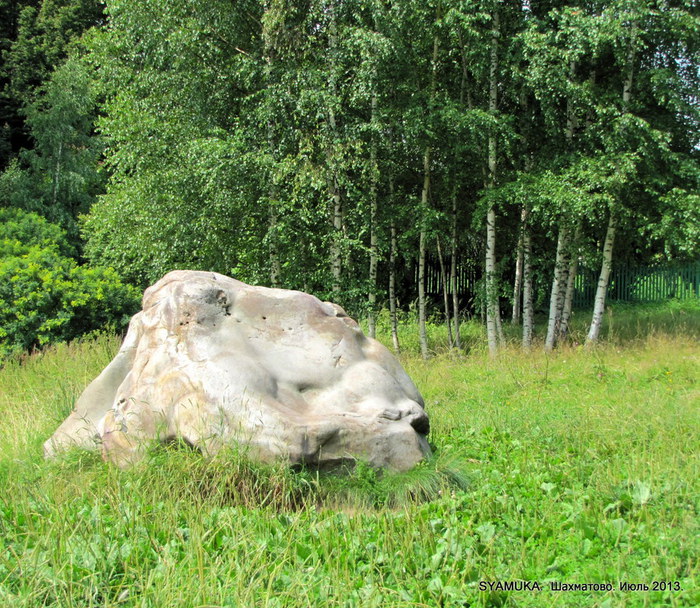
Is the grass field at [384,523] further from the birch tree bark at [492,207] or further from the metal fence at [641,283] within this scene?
the metal fence at [641,283]

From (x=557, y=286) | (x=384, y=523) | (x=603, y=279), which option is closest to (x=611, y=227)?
(x=603, y=279)

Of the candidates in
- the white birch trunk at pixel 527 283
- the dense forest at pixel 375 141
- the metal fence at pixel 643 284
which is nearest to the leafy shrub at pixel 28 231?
the dense forest at pixel 375 141

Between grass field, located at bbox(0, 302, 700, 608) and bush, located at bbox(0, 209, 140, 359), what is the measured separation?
A: 599 centimetres

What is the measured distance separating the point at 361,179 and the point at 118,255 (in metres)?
6.14

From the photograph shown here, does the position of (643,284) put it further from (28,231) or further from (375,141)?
(28,231)

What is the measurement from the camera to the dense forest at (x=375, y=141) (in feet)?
37.2

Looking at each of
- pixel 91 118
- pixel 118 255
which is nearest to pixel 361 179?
pixel 118 255

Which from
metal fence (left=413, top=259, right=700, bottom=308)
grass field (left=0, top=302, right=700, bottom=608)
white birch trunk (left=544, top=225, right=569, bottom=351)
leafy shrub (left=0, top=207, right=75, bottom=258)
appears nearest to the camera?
grass field (left=0, top=302, right=700, bottom=608)

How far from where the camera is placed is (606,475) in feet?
15.6

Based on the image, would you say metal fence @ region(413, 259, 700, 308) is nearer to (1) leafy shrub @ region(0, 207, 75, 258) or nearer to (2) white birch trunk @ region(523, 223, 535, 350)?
(2) white birch trunk @ region(523, 223, 535, 350)

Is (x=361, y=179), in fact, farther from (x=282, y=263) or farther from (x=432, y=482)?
(x=432, y=482)

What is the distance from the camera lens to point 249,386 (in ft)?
16.6

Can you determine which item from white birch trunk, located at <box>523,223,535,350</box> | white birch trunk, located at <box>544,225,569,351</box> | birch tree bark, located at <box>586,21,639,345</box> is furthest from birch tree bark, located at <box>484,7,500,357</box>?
birch tree bark, located at <box>586,21,639,345</box>

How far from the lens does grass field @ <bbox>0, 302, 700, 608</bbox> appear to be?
3170 mm
